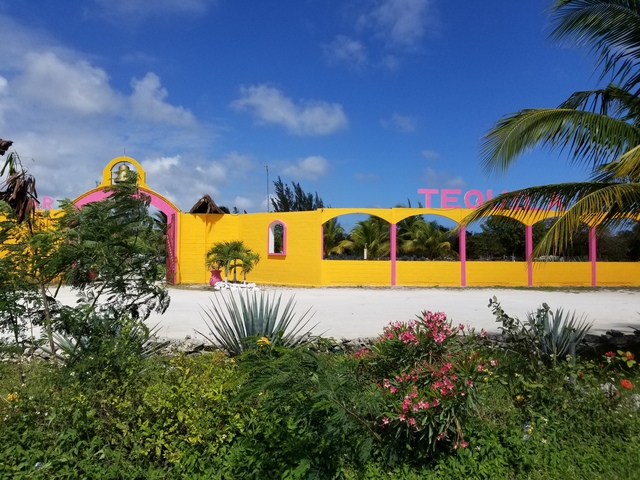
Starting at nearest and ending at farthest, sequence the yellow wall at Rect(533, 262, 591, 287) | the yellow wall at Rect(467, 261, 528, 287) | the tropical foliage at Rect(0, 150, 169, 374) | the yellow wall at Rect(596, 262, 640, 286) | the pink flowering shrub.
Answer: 1. the pink flowering shrub
2. the tropical foliage at Rect(0, 150, 169, 374)
3. the yellow wall at Rect(467, 261, 528, 287)
4. the yellow wall at Rect(533, 262, 591, 287)
5. the yellow wall at Rect(596, 262, 640, 286)

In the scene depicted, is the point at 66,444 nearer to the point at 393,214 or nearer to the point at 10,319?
the point at 10,319

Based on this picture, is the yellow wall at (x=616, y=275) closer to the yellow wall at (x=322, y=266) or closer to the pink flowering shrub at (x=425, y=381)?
the yellow wall at (x=322, y=266)

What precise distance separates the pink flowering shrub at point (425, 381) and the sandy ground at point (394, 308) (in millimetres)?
4699

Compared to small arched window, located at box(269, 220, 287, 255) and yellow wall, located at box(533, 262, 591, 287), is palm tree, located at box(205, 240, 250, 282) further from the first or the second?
yellow wall, located at box(533, 262, 591, 287)

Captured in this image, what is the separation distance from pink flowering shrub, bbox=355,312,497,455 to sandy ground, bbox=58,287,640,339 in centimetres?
470

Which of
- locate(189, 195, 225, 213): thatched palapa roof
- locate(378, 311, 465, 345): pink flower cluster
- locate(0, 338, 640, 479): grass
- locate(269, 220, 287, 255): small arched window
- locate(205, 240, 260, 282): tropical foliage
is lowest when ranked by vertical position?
locate(0, 338, 640, 479): grass

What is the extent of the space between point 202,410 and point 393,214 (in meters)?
18.0

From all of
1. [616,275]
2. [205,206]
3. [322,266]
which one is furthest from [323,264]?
[616,275]

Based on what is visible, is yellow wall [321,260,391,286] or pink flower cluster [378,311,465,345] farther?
yellow wall [321,260,391,286]

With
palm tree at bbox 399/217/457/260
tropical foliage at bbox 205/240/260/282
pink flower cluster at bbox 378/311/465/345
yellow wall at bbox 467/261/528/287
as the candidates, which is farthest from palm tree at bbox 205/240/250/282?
pink flower cluster at bbox 378/311/465/345

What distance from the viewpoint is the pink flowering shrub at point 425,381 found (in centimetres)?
271

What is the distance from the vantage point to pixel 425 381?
2895mm

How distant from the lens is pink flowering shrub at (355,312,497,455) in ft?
8.87

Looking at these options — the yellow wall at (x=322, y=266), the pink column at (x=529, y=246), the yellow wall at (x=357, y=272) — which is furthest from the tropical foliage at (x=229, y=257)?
the pink column at (x=529, y=246)
